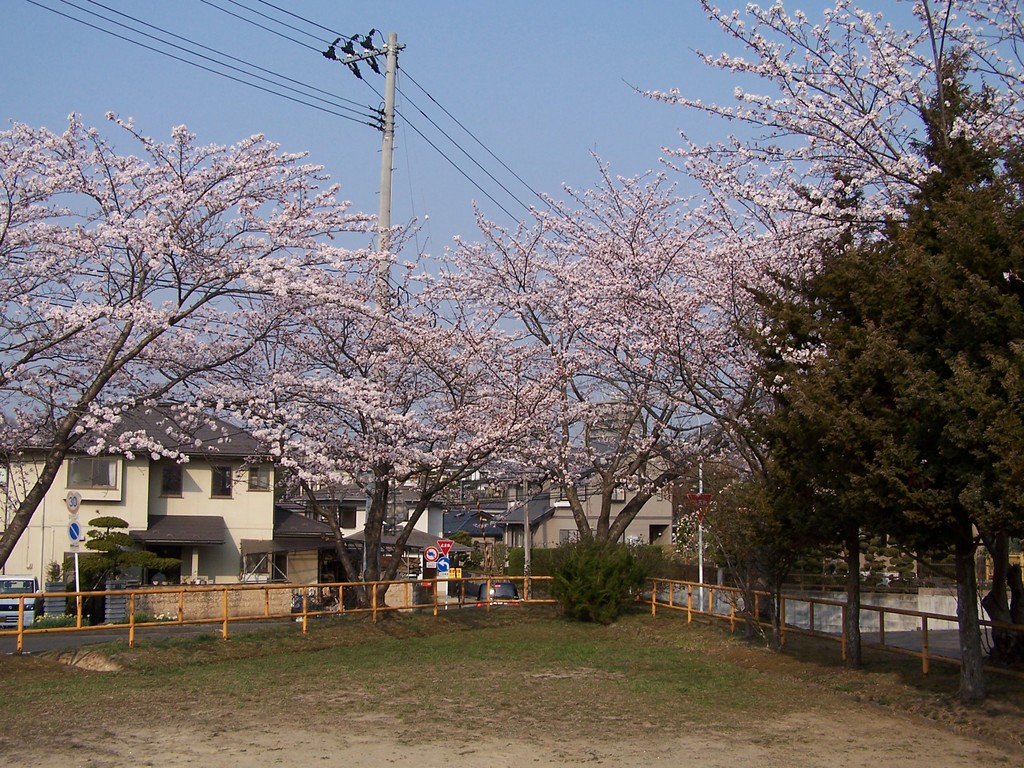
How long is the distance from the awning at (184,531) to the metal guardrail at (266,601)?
3637mm

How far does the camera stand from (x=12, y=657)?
15.6 meters

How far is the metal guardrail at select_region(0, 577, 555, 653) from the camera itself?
16344 mm

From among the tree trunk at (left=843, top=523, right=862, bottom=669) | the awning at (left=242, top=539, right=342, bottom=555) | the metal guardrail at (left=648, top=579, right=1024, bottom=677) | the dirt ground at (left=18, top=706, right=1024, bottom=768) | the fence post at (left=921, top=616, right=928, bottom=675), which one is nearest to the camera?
the dirt ground at (left=18, top=706, right=1024, bottom=768)

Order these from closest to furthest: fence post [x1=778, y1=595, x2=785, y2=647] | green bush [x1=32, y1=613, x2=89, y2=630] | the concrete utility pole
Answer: fence post [x1=778, y1=595, x2=785, y2=647] → the concrete utility pole → green bush [x1=32, y1=613, x2=89, y2=630]

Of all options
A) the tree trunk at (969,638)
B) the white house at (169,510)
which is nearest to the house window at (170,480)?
the white house at (169,510)

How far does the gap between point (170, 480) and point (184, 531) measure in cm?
232

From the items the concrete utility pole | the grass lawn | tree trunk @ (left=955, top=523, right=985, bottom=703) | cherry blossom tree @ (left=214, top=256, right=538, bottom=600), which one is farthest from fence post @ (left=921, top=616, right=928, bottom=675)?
the concrete utility pole

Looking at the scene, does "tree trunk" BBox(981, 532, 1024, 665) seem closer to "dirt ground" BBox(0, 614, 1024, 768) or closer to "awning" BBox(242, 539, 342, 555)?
"dirt ground" BBox(0, 614, 1024, 768)

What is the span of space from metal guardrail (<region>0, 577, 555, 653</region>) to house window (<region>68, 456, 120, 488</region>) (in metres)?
5.83

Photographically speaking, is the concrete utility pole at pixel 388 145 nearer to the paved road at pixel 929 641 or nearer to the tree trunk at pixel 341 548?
the tree trunk at pixel 341 548

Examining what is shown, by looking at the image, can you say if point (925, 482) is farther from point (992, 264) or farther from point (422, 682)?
point (422, 682)

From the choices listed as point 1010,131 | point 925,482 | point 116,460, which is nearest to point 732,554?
point 925,482

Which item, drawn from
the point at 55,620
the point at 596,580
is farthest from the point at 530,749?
the point at 55,620

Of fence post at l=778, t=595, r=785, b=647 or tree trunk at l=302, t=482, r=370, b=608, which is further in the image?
tree trunk at l=302, t=482, r=370, b=608
